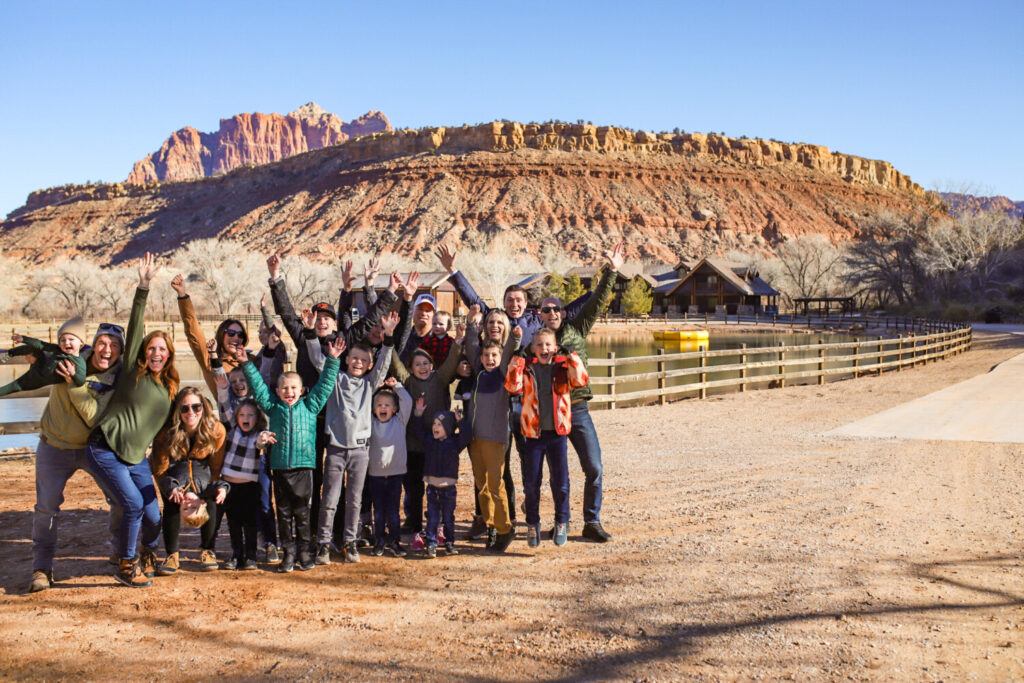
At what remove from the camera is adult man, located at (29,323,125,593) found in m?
4.25

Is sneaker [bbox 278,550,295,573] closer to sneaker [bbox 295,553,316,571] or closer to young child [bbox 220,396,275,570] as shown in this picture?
sneaker [bbox 295,553,316,571]

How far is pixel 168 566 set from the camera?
4.56 meters

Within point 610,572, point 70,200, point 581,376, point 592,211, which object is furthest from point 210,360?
point 70,200

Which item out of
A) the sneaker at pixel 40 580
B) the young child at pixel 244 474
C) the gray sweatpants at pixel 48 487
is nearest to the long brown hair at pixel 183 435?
the young child at pixel 244 474

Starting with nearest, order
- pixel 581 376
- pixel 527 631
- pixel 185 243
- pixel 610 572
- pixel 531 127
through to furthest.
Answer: pixel 527 631, pixel 610 572, pixel 581 376, pixel 185 243, pixel 531 127

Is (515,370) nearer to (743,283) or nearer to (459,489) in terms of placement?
(459,489)

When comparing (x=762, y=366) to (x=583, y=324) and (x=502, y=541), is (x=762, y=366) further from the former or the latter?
(x=502, y=541)

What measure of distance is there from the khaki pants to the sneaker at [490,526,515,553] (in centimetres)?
3

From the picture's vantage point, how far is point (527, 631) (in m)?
3.72

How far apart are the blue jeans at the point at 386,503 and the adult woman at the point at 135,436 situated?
1336 mm

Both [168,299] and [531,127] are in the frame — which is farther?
[531,127]

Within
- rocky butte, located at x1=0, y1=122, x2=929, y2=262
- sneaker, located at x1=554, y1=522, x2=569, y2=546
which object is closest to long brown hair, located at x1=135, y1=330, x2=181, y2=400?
sneaker, located at x1=554, y1=522, x2=569, y2=546

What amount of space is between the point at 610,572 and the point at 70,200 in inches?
5555

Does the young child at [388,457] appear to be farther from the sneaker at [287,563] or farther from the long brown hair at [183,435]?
the long brown hair at [183,435]
